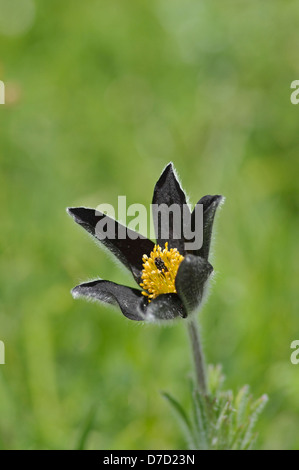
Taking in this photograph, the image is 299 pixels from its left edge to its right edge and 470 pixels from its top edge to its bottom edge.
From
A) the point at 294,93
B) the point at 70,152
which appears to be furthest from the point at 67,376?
the point at 294,93

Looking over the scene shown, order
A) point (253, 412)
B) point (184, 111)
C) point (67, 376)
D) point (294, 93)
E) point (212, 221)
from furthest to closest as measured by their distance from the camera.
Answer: point (184, 111)
point (294, 93)
point (67, 376)
point (253, 412)
point (212, 221)

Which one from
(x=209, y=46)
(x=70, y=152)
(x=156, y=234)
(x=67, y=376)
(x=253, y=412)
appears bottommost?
(x=253, y=412)

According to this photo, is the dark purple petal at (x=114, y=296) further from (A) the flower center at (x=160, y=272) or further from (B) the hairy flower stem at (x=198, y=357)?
(B) the hairy flower stem at (x=198, y=357)

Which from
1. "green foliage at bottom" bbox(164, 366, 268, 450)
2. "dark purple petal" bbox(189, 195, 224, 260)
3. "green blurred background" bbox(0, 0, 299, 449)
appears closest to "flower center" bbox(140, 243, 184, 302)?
"dark purple petal" bbox(189, 195, 224, 260)

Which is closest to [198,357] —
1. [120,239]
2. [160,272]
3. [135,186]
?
[160,272]

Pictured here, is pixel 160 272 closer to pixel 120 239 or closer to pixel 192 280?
pixel 120 239
